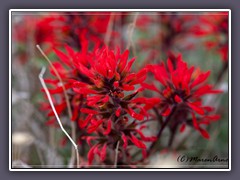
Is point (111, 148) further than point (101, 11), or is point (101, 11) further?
point (101, 11)

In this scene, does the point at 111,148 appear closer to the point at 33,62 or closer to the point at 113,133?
the point at 113,133

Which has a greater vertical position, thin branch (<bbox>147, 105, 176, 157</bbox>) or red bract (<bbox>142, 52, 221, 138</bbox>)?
red bract (<bbox>142, 52, 221, 138</bbox>)

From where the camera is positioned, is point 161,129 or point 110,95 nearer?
point 110,95

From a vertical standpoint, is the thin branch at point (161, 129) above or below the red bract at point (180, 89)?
below

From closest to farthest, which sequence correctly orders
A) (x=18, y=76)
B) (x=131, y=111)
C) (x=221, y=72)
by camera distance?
(x=131, y=111), (x=221, y=72), (x=18, y=76)

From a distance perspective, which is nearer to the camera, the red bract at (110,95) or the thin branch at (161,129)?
the red bract at (110,95)

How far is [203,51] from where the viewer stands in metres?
1.57

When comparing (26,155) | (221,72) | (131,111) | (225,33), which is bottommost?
(26,155)

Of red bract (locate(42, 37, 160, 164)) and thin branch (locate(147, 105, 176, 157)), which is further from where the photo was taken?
thin branch (locate(147, 105, 176, 157))

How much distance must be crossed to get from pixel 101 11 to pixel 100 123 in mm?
404

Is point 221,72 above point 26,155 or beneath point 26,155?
above
